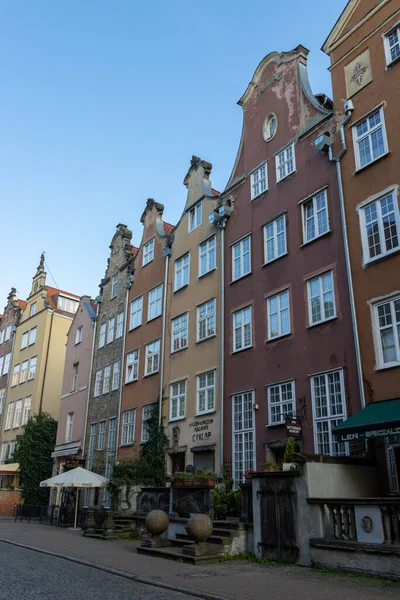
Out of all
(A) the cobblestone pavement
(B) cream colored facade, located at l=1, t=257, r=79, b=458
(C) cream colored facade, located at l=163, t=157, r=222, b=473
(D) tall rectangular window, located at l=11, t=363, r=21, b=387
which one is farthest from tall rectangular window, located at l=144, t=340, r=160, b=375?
(D) tall rectangular window, located at l=11, t=363, r=21, b=387

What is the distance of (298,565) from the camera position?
472 inches

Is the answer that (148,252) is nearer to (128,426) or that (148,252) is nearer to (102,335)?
(102,335)

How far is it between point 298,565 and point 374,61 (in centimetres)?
1490

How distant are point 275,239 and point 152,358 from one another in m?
9.71

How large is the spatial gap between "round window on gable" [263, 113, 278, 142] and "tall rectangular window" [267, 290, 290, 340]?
21.9 ft

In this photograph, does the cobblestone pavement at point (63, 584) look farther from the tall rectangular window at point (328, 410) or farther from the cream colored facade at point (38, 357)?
the cream colored facade at point (38, 357)

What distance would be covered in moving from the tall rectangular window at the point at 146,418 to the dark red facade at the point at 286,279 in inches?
239

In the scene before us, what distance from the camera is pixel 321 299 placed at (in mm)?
17359

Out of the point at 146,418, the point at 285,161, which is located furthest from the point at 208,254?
the point at 146,418

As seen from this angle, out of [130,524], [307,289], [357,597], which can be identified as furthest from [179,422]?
[357,597]

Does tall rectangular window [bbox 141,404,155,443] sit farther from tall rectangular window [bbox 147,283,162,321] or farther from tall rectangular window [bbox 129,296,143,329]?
tall rectangular window [bbox 129,296,143,329]

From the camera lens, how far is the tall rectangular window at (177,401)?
76.1 ft

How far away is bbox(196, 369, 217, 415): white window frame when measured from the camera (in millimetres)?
21297

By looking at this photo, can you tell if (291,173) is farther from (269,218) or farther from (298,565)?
(298,565)
